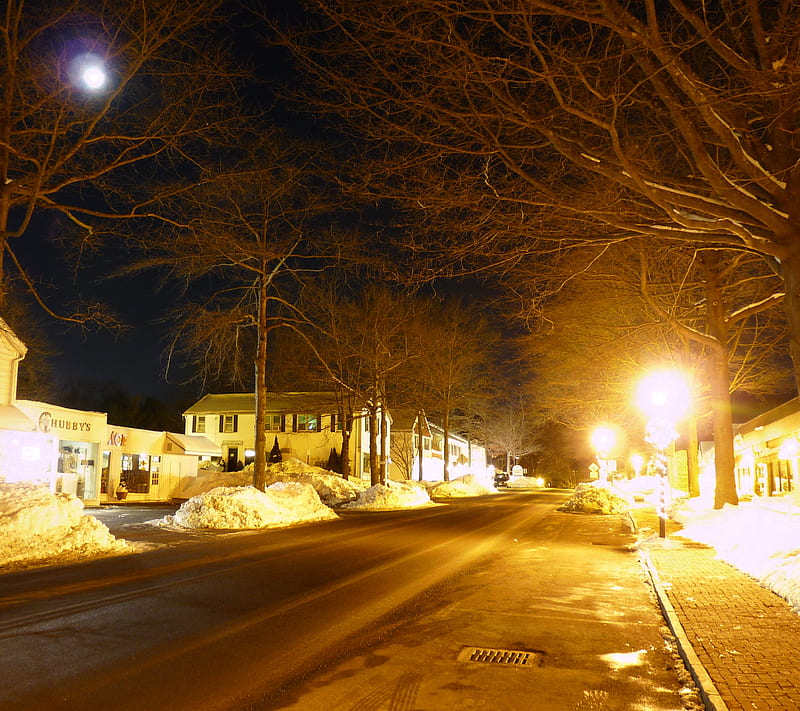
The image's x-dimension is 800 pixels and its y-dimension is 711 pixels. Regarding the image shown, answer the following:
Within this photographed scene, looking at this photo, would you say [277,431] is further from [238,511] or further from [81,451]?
[238,511]

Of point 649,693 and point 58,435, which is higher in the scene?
point 58,435

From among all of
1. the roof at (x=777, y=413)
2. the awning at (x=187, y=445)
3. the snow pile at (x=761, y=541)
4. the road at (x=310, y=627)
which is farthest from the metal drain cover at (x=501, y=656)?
the awning at (x=187, y=445)

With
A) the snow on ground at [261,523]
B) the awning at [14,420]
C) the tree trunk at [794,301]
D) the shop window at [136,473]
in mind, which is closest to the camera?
the tree trunk at [794,301]

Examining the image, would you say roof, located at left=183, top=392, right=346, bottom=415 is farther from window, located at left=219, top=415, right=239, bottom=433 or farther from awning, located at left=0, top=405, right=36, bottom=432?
awning, located at left=0, top=405, right=36, bottom=432

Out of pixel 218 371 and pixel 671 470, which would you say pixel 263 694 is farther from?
pixel 671 470

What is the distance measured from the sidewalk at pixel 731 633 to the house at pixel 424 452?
43.8 meters

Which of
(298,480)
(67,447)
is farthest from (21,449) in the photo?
(298,480)

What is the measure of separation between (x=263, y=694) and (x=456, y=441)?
288 feet

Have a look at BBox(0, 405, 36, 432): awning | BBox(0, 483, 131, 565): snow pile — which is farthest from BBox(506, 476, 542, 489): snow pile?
BBox(0, 483, 131, 565): snow pile

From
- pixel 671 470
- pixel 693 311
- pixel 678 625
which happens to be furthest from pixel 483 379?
pixel 678 625

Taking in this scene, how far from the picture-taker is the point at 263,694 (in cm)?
569

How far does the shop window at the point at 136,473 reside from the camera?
120 ft

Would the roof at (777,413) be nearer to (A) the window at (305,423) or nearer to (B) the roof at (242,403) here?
(B) the roof at (242,403)

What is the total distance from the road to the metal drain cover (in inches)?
4.0
